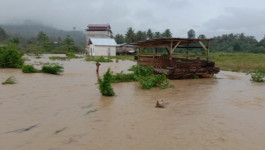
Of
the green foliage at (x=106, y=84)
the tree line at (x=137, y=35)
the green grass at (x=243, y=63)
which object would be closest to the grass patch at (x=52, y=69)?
the green foliage at (x=106, y=84)

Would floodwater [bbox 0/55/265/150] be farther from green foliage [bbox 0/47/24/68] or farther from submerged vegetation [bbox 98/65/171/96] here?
green foliage [bbox 0/47/24/68]

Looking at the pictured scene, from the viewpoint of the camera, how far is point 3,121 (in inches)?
159

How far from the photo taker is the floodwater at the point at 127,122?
3188mm

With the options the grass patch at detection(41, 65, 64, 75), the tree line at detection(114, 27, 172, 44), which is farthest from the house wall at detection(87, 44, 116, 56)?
the grass patch at detection(41, 65, 64, 75)

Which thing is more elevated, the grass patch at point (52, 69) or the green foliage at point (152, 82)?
the grass patch at point (52, 69)

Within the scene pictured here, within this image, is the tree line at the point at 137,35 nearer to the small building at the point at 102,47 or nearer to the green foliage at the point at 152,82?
the small building at the point at 102,47

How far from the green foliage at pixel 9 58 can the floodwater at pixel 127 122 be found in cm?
816

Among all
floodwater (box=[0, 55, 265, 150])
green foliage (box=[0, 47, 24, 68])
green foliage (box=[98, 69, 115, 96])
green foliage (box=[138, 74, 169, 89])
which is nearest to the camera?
floodwater (box=[0, 55, 265, 150])

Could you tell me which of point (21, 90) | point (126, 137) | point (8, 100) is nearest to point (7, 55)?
point (21, 90)

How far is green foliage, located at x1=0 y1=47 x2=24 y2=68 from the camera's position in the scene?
520 inches

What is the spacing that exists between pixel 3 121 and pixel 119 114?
2500 mm

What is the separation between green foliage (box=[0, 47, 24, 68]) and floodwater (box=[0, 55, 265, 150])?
8.16 metres

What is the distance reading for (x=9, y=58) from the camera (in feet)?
43.5

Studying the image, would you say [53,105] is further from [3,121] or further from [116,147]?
[116,147]
